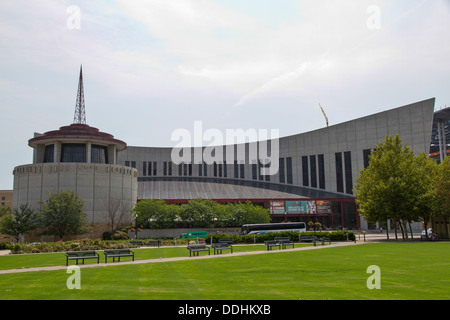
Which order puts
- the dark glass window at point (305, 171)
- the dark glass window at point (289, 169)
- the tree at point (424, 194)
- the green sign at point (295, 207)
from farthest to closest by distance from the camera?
the dark glass window at point (289, 169), the dark glass window at point (305, 171), the green sign at point (295, 207), the tree at point (424, 194)

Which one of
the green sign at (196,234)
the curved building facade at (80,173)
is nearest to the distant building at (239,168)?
the curved building facade at (80,173)

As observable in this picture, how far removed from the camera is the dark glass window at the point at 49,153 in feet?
206

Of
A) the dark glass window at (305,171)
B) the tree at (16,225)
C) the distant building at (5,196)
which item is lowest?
the tree at (16,225)

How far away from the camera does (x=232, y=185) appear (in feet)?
299

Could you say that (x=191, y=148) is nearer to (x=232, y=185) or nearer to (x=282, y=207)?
(x=232, y=185)

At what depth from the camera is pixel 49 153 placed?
6334 centimetres

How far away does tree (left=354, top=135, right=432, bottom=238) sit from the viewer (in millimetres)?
42344

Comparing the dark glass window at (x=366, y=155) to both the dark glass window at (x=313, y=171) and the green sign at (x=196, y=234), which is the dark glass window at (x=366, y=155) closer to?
the dark glass window at (x=313, y=171)

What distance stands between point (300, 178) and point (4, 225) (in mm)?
62998

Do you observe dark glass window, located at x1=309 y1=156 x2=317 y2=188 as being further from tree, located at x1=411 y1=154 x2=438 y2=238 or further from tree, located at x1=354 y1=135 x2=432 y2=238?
tree, located at x1=411 y1=154 x2=438 y2=238

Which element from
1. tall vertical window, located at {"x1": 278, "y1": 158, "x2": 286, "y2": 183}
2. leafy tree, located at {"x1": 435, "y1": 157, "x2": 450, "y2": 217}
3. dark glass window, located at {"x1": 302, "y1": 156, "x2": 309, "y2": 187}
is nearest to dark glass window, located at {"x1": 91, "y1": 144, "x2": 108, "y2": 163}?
tall vertical window, located at {"x1": 278, "y1": 158, "x2": 286, "y2": 183}

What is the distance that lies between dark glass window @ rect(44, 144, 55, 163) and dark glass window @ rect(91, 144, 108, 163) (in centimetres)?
631

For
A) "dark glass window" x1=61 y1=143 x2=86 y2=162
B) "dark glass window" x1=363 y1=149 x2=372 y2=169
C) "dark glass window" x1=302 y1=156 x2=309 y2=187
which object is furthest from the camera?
"dark glass window" x1=302 y1=156 x2=309 y2=187

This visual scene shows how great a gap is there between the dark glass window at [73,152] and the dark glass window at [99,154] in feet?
4.81
